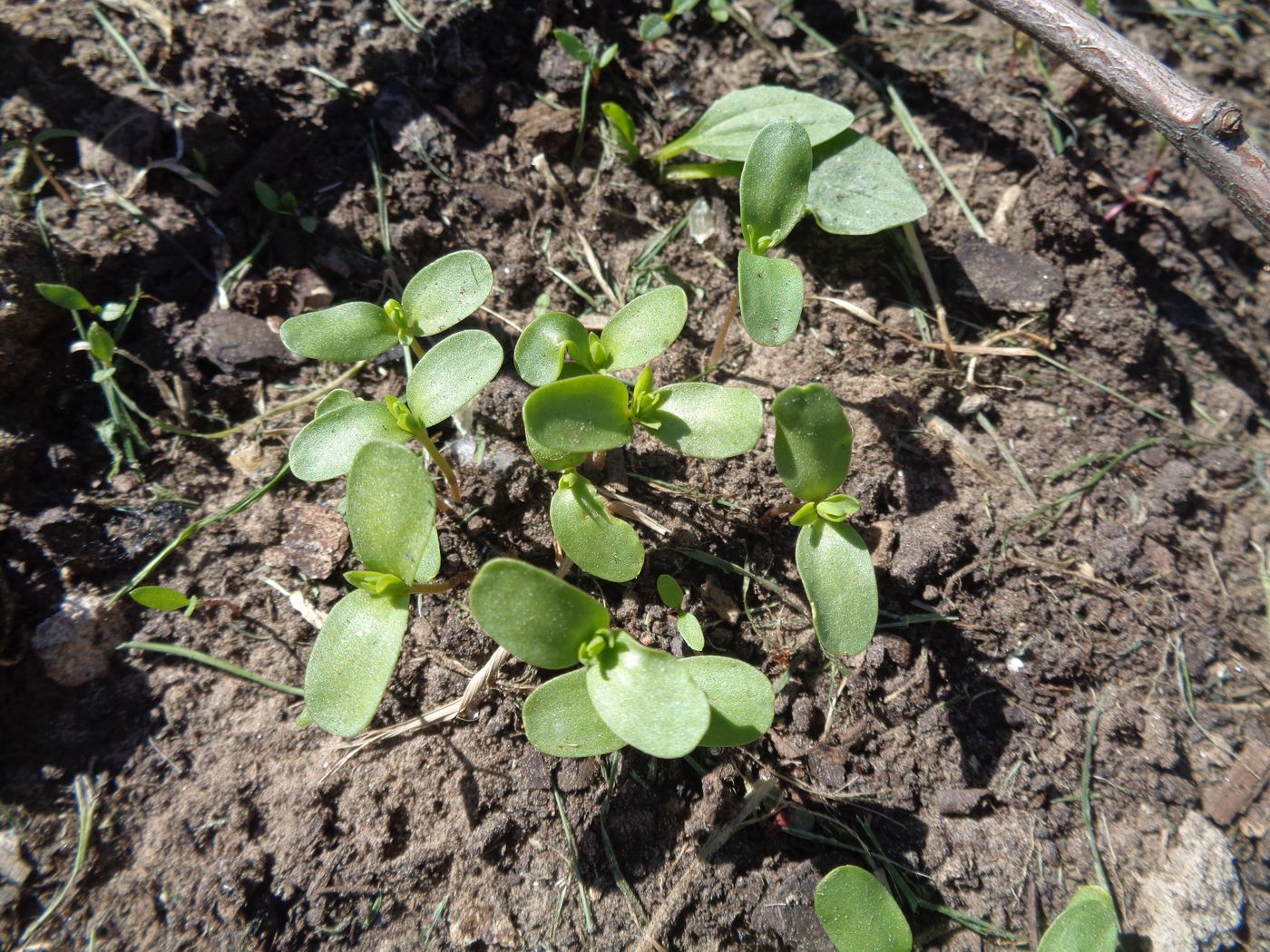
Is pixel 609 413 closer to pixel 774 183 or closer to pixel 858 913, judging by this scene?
pixel 774 183

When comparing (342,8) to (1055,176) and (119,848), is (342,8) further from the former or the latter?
(119,848)

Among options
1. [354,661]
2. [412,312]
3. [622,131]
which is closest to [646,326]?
[412,312]

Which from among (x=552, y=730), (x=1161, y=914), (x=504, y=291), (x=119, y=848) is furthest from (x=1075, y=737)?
(x=119, y=848)

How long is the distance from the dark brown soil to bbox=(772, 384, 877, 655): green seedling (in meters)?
0.30

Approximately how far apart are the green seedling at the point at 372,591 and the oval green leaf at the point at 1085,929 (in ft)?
4.73

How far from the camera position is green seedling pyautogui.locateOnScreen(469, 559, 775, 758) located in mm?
1310

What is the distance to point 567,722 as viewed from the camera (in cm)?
144

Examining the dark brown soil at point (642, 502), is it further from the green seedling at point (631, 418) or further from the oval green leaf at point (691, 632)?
the green seedling at point (631, 418)

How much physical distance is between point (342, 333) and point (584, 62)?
1.14m

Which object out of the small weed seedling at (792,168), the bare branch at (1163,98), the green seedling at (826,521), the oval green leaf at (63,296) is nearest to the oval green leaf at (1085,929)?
the green seedling at (826,521)

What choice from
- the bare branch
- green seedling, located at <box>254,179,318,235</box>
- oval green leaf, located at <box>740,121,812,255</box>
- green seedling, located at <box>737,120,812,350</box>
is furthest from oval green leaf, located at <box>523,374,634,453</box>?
the bare branch

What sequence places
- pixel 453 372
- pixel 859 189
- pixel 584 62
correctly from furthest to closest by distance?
pixel 584 62 → pixel 859 189 → pixel 453 372

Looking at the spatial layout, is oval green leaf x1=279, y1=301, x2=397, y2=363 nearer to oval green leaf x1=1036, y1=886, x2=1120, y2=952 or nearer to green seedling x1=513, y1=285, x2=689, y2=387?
green seedling x1=513, y1=285, x2=689, y2=387

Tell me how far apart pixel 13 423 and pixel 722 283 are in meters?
1.85
